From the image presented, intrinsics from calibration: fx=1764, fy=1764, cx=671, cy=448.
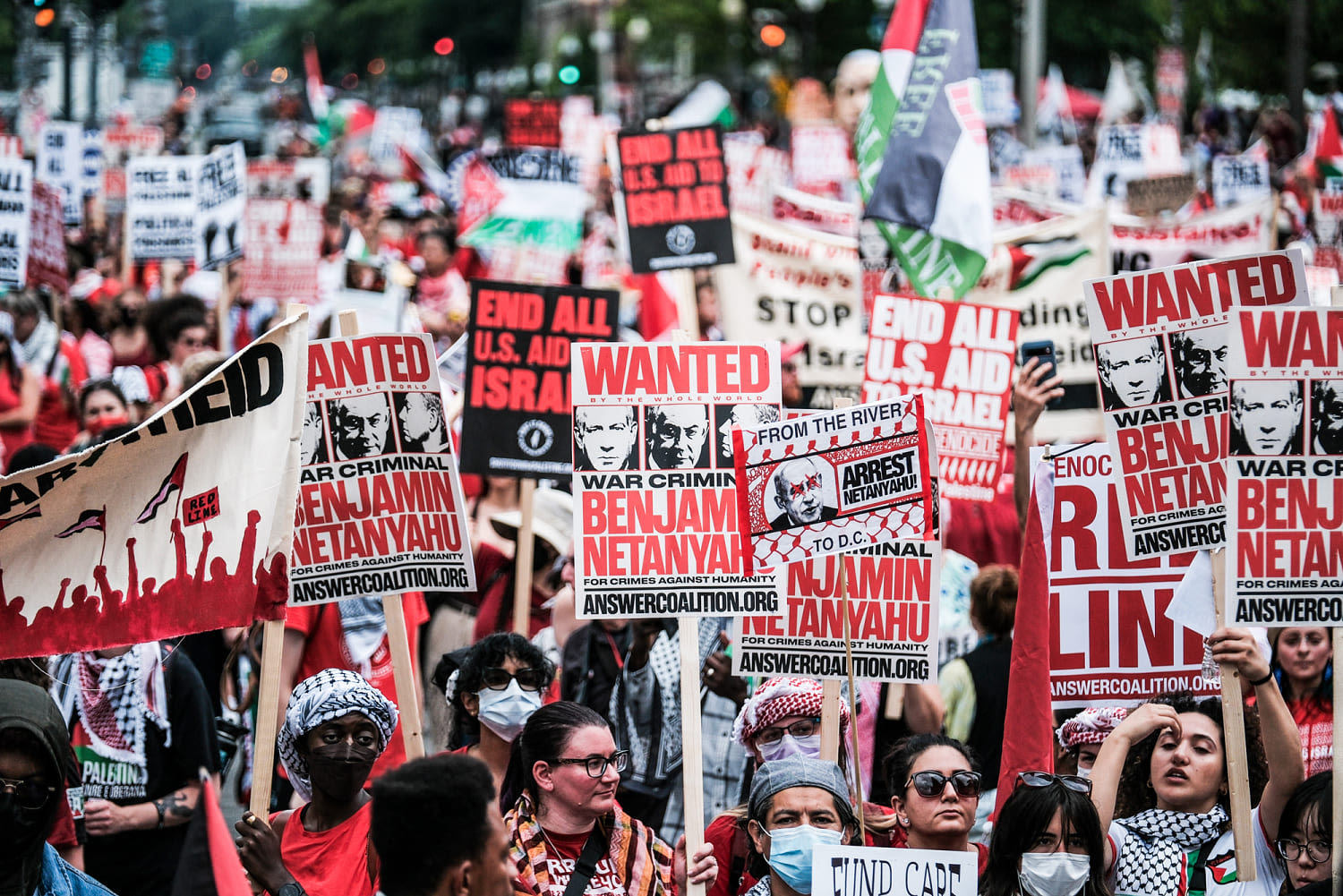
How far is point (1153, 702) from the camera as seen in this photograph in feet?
17.8

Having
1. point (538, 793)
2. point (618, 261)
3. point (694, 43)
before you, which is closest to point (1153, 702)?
point (538, 793)

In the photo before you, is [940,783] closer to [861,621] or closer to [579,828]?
[861,621]

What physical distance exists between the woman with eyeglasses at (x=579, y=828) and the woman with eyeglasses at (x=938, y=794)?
605mm

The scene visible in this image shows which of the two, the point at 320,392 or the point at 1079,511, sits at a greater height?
the point at 320,392

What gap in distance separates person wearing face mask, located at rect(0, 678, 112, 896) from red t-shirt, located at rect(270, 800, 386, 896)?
86cm

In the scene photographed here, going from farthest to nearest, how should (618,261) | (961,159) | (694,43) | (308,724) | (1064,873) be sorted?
(694,43) → (618,261) → (961,159) → (308,724) → (1064,873)

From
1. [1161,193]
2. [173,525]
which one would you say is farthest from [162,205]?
[173,525]

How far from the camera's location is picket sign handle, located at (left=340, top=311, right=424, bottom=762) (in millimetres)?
5207

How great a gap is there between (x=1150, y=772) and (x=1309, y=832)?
0.78 metres

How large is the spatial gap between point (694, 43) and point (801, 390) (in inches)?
1903

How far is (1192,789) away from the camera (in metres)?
5.18

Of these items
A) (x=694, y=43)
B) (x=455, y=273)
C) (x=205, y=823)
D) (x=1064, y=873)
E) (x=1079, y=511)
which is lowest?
(x=1064, y=873)

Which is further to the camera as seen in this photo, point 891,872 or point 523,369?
point 523,369

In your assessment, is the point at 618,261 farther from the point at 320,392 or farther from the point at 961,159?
the point at 320,392
